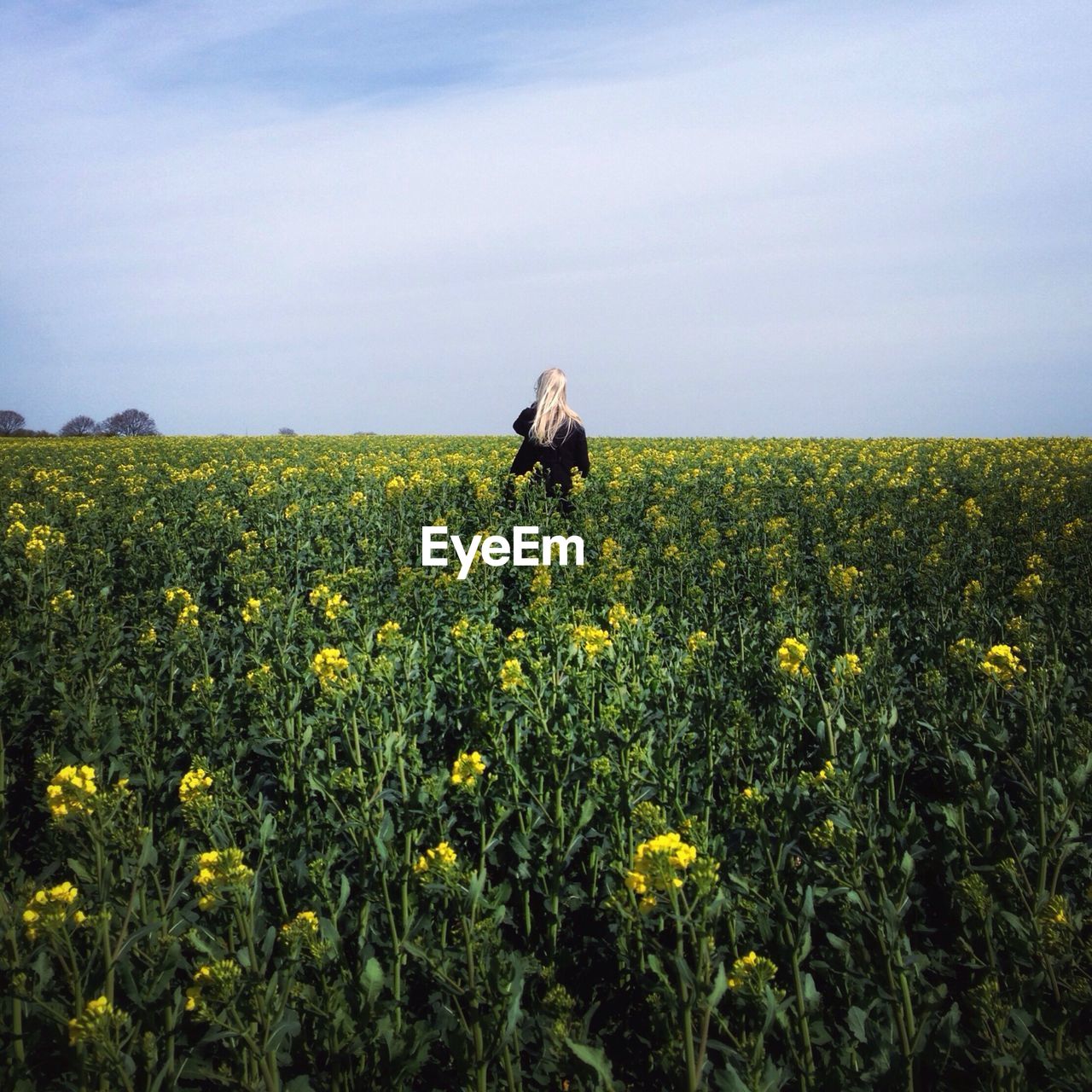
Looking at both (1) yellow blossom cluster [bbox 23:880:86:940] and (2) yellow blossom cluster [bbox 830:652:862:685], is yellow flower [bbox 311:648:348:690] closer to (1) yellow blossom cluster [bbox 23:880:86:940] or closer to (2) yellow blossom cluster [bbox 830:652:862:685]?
(1) yellow blossom cluster [bbox 23:880:86:940]

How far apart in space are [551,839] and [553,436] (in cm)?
798

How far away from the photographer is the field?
286 cm

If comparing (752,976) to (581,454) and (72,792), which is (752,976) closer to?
(72,792)

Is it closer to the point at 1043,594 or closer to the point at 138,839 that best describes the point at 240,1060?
the point at 138,839

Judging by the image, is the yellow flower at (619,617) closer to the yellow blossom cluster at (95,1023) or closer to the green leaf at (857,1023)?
the green leaf at (857,1023)

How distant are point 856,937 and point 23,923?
2.76 meters

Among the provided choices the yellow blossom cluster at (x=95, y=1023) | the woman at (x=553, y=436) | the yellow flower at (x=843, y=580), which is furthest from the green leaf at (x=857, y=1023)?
the woman at (x=553, y=436)

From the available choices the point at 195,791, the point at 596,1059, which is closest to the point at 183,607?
the point at 195,791

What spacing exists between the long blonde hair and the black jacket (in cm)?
7

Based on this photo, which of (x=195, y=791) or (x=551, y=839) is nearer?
(x=195, y=791)

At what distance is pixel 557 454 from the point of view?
38.9 ft

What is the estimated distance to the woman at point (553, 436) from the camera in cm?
1161

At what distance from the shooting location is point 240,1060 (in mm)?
2879

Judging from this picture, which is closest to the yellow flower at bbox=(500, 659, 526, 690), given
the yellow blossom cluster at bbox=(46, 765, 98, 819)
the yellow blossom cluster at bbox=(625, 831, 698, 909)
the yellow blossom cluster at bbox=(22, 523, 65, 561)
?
the yellow blossom cluster at bbox=(46, 765, 98, 819)
